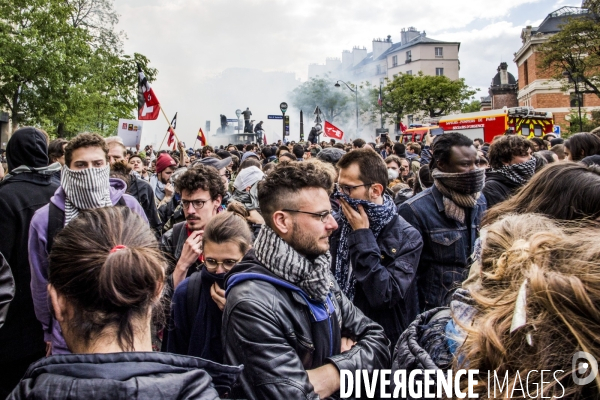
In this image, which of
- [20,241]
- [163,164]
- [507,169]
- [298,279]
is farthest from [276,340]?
[163,164]

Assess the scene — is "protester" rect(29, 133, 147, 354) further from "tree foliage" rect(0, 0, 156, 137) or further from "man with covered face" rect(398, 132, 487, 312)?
"tree foliage" rect(0, 0, 156, 137)

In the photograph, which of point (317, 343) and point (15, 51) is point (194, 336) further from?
point (15, 51)

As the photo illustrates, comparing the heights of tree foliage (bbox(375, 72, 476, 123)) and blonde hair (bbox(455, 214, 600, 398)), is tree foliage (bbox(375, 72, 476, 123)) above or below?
above

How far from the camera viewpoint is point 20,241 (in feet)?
12.0

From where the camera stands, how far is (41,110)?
24172 mm

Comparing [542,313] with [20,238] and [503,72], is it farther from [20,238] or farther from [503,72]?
[503,72]

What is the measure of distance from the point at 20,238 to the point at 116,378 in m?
2.67

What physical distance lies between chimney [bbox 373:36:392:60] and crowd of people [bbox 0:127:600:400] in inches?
4421

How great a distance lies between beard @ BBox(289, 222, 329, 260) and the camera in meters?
2.40

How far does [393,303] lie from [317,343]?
3.25ft

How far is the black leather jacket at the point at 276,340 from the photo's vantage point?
204 centimetres

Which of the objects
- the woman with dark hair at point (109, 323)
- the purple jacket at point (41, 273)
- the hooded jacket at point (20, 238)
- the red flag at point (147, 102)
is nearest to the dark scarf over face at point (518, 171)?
the purple jacket at point (41, 273)

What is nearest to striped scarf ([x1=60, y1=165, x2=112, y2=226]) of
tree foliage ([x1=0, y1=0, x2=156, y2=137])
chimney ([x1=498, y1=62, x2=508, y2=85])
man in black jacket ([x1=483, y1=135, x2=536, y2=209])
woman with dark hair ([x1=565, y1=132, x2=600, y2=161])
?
man in black jacket ([x1=483, y1=135, x2=536, y2=209])

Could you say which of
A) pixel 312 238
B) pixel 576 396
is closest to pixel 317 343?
pixel 312 238
